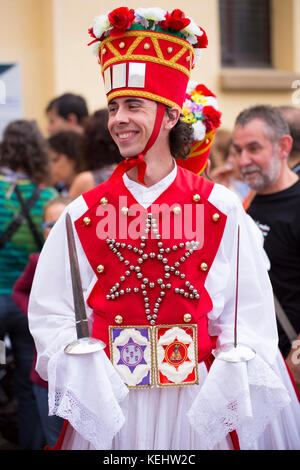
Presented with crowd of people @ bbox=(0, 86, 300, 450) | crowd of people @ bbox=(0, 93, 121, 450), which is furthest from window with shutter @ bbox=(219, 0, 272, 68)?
crowd of people @ bbox=(0, 93, 121, 450)

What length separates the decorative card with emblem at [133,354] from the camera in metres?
2.38

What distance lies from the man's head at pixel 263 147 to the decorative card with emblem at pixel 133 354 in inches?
59.5

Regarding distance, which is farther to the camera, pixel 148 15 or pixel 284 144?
pixel 284 144

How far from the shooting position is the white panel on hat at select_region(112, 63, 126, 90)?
237cm

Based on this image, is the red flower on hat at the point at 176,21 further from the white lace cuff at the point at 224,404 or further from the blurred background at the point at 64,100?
the blurred background at the point at 64,100

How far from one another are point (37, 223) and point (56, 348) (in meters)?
1.77

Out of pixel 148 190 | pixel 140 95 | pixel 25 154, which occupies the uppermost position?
pixel 140 95

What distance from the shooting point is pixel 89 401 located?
223cm

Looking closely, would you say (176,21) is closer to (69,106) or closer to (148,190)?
(148,190)

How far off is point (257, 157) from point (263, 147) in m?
0.07

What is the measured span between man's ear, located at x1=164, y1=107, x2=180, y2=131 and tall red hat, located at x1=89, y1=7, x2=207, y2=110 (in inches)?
1.5

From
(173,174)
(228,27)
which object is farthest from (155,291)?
(228,27)

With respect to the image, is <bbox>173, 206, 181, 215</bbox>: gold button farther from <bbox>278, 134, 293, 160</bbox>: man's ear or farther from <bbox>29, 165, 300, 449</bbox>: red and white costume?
<bbox>278, 134, 293, 160</bbox>: man's ear

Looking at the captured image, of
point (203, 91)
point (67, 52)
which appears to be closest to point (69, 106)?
point (67, 52)
